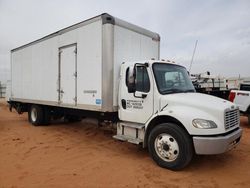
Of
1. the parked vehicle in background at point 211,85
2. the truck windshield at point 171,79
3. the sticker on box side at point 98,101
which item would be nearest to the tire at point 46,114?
the sticker on box side at point 98,101

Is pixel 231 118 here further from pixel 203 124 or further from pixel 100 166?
pixel 100 166

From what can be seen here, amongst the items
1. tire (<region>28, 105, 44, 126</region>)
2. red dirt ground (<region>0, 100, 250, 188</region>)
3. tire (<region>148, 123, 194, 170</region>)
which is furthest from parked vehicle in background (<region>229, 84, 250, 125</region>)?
tire (<region>28, 105, 44, 126</region>)

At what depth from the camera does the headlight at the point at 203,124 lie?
188 inches

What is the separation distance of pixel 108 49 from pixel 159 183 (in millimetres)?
3535

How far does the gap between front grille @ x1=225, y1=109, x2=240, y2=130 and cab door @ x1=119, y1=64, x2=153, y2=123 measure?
1677 mm

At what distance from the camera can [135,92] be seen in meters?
5.93

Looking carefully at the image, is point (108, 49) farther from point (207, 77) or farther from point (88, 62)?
point (207, 77)

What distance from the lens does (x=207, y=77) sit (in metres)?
16.5

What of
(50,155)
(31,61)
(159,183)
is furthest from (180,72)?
(31,61)

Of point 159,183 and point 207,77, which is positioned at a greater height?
point 207,77

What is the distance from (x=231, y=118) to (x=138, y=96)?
7.10 feet

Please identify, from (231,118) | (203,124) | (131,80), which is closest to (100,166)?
(131,80)

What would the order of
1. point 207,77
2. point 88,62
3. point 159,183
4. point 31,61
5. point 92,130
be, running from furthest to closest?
point 207,77 < point 31,61 < point 92,130 < point 88,62 < point 159,183

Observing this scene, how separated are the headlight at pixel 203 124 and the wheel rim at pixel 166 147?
0.60 metres
